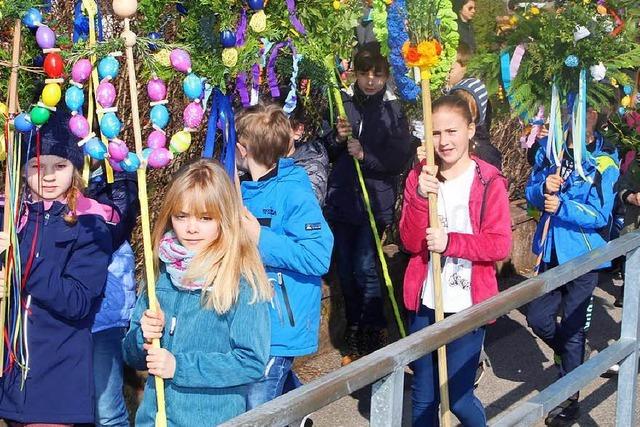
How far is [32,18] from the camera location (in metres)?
3.42

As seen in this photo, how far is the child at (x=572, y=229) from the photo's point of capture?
534 cm

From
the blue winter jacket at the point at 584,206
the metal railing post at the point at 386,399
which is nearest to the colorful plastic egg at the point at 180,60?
the metal railing post at the point at 386,399

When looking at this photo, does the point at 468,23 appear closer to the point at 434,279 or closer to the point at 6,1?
the point at 434,279

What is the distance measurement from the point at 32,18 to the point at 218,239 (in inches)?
36.3

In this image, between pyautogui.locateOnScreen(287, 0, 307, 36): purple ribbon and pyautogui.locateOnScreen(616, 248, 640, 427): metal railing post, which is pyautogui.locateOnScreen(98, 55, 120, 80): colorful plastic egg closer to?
pyautogui.locateOnScreen(287, 0, 307, 36): purple ribbon

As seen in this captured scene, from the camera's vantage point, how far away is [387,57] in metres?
5.49

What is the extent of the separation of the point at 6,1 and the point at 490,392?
3.46 m

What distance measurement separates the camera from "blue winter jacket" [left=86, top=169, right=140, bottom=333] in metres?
4.07

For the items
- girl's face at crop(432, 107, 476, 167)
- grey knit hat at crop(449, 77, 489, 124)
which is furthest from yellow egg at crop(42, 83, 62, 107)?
grey knit hat at crop(449, 77, 489, 124)

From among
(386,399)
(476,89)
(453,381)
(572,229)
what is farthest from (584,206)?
(386,399)

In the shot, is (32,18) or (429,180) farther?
(429,180)

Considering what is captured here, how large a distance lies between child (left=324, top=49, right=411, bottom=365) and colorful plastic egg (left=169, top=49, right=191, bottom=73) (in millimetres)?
2394

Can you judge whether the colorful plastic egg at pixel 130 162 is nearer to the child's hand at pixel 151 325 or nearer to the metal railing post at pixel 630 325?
the child's hand at pixel 151 325

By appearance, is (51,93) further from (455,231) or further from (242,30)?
(455,231)
